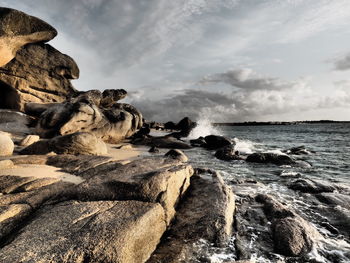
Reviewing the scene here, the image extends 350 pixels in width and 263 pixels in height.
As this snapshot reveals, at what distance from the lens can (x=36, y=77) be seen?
29984mm

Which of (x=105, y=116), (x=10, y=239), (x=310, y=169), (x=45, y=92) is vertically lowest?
(x=310, y=169)

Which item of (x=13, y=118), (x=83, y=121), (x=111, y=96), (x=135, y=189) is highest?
(x=111, y=96)

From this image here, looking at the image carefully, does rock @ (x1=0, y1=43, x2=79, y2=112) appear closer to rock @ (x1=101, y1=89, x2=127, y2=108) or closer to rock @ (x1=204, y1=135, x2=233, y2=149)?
rock @ (x1=101, y1=89, x2=127, y2=108)

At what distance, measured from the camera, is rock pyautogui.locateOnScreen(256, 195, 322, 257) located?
5.09 meters

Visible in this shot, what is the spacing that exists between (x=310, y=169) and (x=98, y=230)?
55.9 ft

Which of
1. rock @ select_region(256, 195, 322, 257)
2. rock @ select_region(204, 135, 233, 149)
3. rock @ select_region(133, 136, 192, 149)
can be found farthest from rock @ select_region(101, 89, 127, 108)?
rock @ select_region(256, 195, 322, 257)

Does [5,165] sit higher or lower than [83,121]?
lower

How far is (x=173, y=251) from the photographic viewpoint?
480cm

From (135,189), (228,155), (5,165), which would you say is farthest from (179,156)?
(5,165)

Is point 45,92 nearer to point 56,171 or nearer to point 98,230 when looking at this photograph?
point 56,171

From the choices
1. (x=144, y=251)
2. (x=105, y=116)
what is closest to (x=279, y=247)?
(x=144, y=251)

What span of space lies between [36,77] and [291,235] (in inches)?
1396

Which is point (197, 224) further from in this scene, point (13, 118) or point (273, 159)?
point (13, 118)

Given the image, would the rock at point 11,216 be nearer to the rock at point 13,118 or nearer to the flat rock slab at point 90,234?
the flat rock slab at point 90,234
